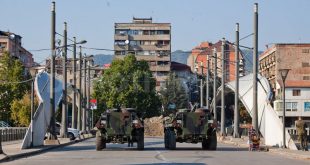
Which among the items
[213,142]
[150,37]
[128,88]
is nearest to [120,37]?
[150,37]

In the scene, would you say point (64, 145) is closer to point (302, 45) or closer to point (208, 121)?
point (208, 121)

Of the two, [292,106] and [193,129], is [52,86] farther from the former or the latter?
[292,106]

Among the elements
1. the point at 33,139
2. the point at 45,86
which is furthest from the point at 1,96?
the point at 33,139

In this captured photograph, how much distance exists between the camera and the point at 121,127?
41.1 m

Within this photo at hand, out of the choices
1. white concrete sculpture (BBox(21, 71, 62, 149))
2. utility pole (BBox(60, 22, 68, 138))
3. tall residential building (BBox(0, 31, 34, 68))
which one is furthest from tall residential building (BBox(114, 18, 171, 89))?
white concrete sculpture (BBox(21, 71, 62, 149))

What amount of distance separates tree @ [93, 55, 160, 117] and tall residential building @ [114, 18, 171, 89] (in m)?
42.0

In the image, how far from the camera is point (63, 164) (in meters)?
26.3

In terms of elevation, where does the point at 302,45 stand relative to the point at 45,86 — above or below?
above

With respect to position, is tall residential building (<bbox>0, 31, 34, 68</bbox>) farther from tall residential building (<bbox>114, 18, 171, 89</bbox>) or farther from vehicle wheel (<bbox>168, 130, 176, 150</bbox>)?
vehicle wheel (<bbox>168, 130, 176, 150</bbox>)

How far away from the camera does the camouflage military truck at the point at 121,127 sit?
1609 inches

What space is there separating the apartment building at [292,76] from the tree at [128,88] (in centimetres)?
1955

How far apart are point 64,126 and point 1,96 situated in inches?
1343

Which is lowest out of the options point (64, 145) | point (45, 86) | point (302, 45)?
point (64, 145)

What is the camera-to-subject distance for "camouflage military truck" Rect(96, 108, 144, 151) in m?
40.9
